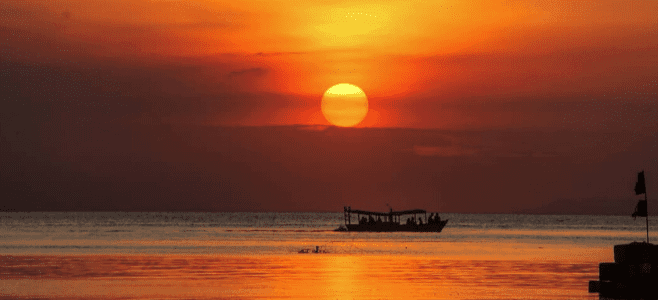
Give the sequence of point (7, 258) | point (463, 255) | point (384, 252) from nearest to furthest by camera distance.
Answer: point (7, 258)
point (463, 255)
point (384, 252)

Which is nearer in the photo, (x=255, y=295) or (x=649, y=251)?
(x=649, y=251)

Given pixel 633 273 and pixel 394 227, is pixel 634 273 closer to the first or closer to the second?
pixel 633 273

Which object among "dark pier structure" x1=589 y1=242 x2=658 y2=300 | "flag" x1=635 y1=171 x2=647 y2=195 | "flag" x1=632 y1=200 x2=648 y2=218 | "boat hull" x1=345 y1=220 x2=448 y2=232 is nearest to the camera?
"dark pier structure" x1=589 y1=242 x2=658 y2=300

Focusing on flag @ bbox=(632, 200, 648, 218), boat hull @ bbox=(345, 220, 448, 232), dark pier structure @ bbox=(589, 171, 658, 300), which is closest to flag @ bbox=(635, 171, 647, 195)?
flag @ bbox=(632, 200, 648, 218)

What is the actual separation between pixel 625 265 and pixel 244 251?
40.2 metres

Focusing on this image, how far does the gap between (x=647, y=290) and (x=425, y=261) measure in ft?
87.1

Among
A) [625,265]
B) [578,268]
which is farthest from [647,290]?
[578,268]

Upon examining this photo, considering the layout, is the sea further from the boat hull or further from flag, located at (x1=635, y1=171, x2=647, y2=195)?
the boat hull

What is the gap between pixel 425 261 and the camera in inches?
2200

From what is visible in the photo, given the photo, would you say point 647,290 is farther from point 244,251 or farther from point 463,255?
point 244,251

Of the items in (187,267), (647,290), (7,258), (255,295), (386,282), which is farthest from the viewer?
(7,258)

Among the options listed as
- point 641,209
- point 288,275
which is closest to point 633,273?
point 641,209

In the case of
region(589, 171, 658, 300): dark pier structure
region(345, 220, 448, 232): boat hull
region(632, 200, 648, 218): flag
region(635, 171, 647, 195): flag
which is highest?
region(345, 220, 448, 232): boat hull

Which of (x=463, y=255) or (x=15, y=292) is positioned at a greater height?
(x=463, y=255)
